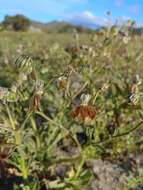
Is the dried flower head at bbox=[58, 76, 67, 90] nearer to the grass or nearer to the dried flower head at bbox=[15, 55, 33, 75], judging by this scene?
the grass

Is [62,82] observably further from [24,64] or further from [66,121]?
[66,121]

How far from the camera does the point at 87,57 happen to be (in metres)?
2.66

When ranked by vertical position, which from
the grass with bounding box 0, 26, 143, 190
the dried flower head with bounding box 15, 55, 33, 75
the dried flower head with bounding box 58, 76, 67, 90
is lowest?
the grass with bounding box 0, 26, 143, 190

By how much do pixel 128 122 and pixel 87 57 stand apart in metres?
0.62

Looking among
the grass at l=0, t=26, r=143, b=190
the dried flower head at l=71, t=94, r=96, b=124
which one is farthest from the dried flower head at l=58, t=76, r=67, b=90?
the dried flower head at l=71, t=94, r=96, b=124

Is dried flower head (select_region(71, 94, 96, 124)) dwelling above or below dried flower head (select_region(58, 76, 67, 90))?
below

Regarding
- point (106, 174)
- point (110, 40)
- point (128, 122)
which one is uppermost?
point (110, 40)

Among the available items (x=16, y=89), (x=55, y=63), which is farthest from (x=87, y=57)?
(x=55, y=63)

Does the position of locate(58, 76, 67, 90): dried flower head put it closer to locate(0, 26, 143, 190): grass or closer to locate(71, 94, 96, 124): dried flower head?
locate(0, 26, 143, 190): grass

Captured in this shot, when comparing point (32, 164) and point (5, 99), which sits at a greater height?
point (5, 99)

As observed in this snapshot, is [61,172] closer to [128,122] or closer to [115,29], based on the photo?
[128,122]

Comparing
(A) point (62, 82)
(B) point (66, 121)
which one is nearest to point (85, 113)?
(A) point (62, 82)

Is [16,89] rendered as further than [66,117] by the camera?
No

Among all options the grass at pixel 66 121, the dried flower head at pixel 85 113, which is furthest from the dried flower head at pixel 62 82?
the dried flower head at pixel 85 113
